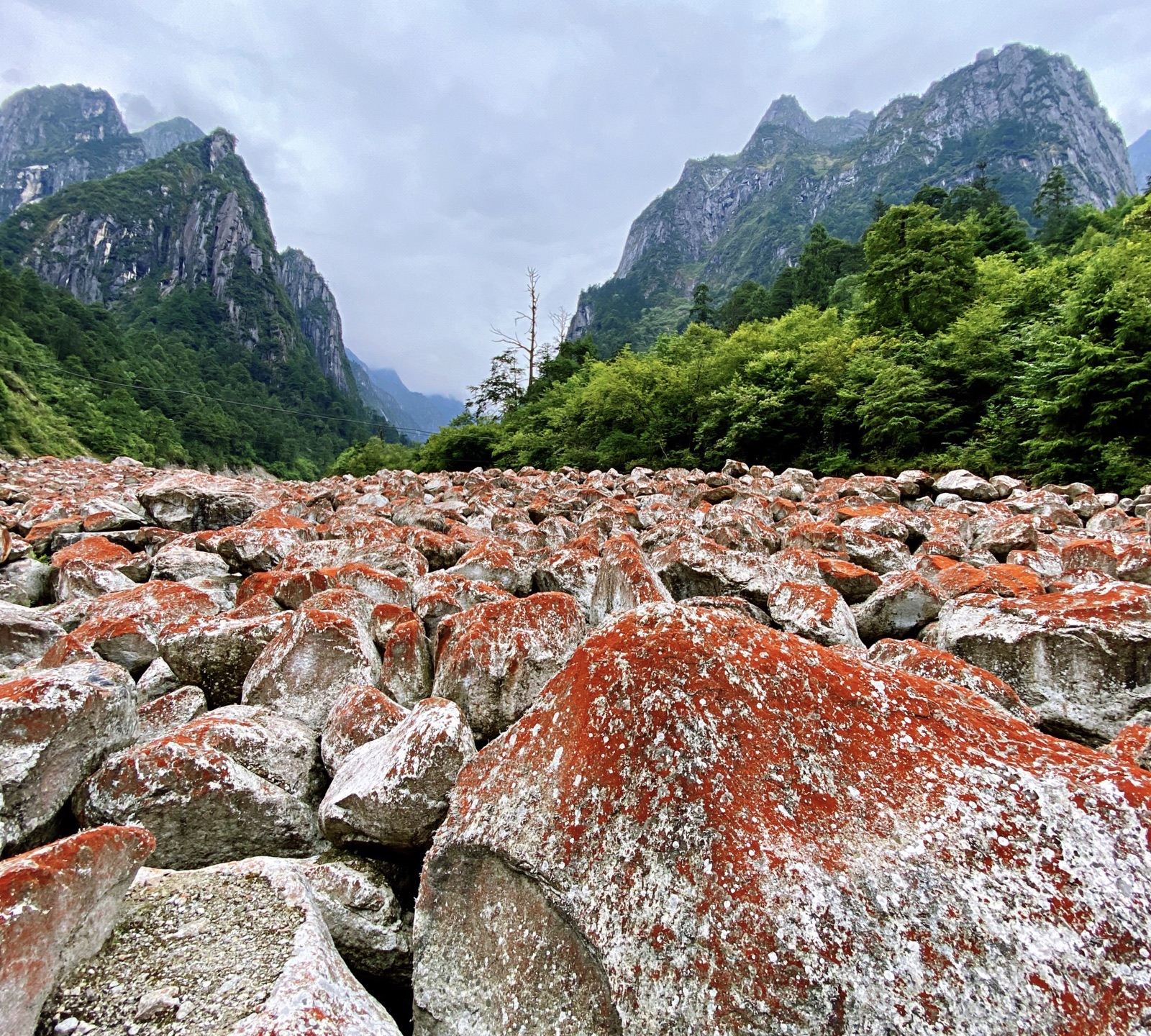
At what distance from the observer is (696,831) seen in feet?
5.86

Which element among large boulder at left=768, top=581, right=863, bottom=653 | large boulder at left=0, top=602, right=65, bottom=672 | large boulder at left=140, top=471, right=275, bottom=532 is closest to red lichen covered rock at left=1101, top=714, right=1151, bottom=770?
large boulder at left=768, top=581, right=863, bottom=653

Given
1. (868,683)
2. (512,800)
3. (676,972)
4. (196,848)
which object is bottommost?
(196,848)

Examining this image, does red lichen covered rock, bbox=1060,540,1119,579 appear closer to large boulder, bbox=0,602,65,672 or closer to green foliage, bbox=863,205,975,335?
large boulder, bbox=0,602,65,672

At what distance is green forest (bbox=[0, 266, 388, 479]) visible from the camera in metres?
50.6

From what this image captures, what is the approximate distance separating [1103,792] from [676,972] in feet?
4.54

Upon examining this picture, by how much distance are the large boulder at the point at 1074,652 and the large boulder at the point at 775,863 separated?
1.54 m

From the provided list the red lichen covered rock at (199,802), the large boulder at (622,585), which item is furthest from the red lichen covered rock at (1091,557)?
the red lichen covered rock at (199,802)

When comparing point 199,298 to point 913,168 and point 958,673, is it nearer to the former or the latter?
point 958,673

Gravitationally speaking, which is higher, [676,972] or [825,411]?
[825,411]

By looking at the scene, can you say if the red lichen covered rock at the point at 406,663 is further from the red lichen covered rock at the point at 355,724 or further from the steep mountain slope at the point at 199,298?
the steep mountain slope at the point at 199,298

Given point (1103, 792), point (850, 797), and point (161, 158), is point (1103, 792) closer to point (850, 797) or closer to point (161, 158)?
point (850, 797)

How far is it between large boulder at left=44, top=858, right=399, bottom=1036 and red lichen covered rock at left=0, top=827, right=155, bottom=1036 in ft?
0.17

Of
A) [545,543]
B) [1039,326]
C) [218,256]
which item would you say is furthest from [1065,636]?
[218,256]

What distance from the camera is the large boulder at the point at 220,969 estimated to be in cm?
156
